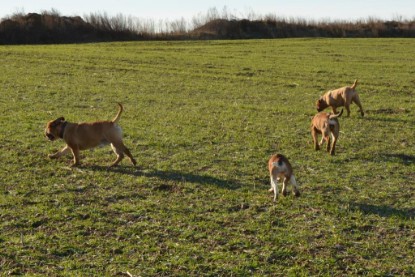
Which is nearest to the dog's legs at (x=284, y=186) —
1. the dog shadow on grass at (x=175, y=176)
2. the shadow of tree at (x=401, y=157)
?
the dog shadow on grass at (x=175, y=176)

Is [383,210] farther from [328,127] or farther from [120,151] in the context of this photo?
[120,151]

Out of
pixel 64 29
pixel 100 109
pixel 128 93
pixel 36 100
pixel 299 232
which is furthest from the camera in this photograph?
pixel 64 29

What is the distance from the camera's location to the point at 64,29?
133ft

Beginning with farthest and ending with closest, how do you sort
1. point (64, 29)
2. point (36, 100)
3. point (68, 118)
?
point (64, 29) → point (36, 100) → point (68, 118)

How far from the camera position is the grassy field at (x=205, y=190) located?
5.12 meters

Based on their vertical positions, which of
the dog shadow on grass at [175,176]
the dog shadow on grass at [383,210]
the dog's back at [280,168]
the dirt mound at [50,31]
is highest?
the dirt mound at [50,31]

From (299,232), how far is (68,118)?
22.8 ft

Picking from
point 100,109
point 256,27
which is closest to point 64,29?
point 256,27

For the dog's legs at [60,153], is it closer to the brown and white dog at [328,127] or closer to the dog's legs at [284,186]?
the dog's legs at [284,186]

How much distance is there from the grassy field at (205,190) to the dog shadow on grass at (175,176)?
0.08ft

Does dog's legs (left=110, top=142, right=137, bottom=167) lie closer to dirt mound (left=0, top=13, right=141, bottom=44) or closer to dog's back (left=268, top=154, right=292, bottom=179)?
dog's back (left=268, top=154, right=292, bottom=179)

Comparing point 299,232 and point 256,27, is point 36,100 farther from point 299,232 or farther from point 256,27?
point 256,27

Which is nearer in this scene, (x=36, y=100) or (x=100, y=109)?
(x=100, y=109)

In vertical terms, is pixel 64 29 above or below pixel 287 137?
above
